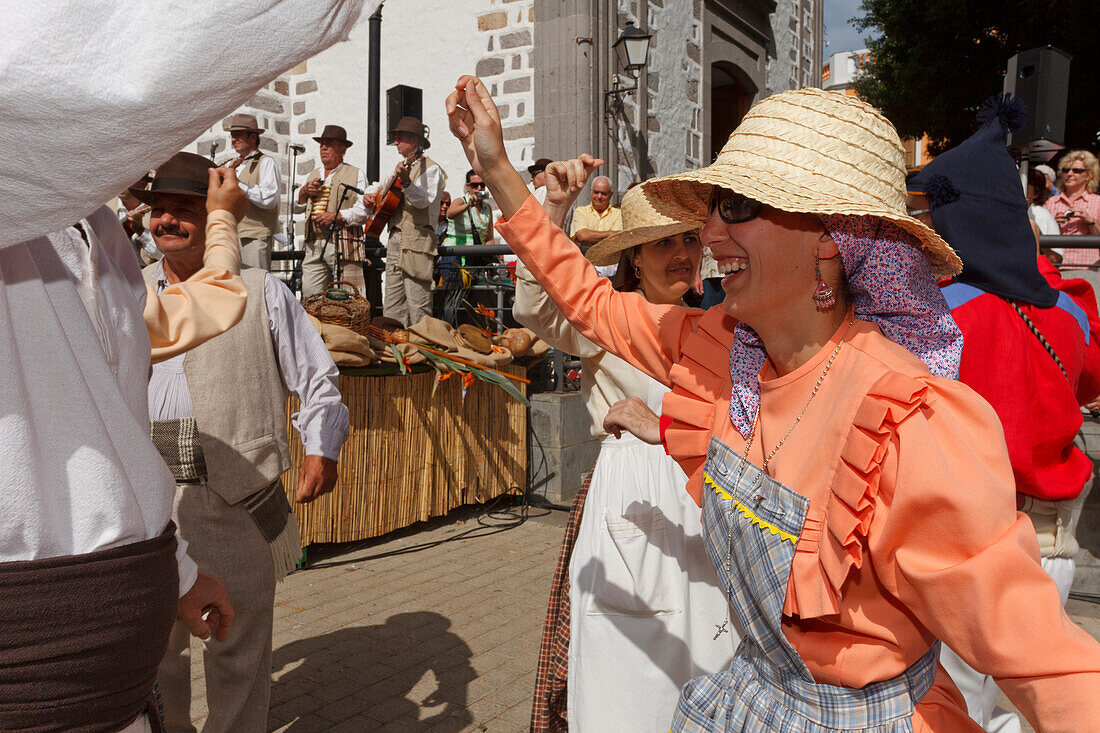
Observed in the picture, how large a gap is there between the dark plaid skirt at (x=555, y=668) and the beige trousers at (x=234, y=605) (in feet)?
3.29

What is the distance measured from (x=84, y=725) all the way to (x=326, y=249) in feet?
24.8

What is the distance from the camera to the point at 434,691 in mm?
3971

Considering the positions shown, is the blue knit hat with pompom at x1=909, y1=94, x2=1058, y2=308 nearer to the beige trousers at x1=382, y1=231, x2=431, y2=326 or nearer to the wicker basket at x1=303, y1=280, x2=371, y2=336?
the wicker basket at x1=303, y1=280, x2=371, y2=336

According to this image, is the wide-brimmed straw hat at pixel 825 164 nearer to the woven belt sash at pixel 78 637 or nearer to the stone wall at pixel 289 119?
the woven belt sash at pixel 78 637

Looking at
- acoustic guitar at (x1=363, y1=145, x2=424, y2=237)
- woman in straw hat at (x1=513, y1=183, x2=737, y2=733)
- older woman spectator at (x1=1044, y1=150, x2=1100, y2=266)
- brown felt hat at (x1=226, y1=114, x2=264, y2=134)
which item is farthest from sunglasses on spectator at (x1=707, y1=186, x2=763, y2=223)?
brown felt hat at (x1=226, y1=114, x2=264, y2=134)

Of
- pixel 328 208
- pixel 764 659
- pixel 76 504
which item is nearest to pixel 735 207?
pixel 764 659

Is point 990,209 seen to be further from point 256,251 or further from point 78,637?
point 256,251

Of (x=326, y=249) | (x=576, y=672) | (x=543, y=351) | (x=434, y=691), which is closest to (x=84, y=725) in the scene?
(x=576, y=672)

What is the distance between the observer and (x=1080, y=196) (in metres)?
8.38

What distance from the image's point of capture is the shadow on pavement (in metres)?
3.73

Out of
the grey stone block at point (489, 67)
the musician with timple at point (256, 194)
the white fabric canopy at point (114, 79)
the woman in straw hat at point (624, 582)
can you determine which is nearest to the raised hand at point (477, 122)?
the woman in straw hat at point (624, 582)

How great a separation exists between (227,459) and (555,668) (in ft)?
4.56

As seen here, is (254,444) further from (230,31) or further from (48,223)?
(230,31)

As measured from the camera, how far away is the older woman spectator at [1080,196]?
8.27 metres
